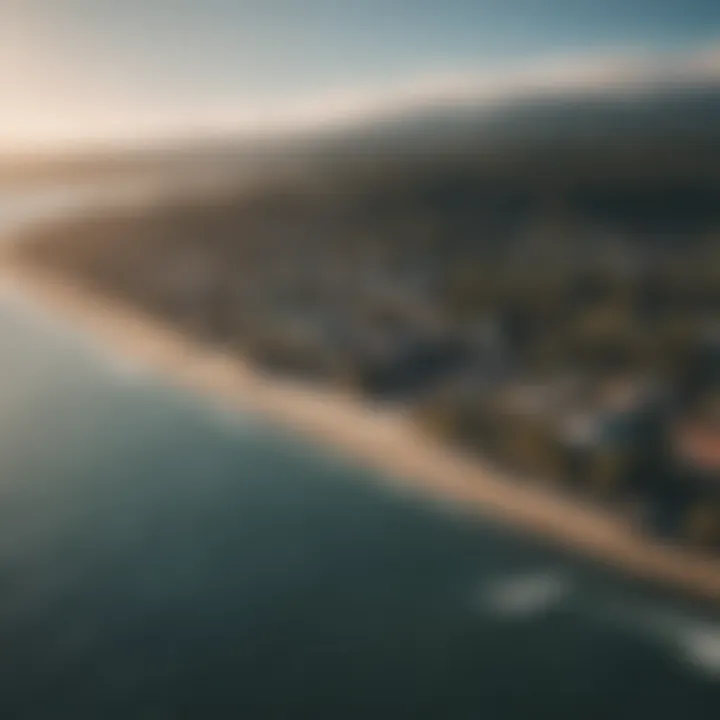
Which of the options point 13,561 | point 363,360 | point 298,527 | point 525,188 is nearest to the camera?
point 13,561

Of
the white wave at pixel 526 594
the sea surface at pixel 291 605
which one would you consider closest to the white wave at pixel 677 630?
the sea surface at pixel 291 605

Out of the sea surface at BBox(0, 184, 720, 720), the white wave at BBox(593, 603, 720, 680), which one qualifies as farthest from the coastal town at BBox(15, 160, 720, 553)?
the sea surface at BBox(0, 184, 720, 720)

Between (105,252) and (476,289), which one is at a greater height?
(105,252)

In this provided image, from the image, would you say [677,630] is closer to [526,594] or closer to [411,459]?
[526,594]

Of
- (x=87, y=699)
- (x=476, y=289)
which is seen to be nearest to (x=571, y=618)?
(x=87, y=699)

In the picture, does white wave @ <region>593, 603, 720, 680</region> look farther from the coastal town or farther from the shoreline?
the coastal town

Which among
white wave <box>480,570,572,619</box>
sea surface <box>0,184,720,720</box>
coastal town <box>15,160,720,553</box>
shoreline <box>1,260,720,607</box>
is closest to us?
sea surface <box>0,184,720,720</box>

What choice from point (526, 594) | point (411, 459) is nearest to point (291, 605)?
point (526, 594)

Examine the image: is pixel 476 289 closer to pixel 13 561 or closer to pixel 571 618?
pixel 571 618
